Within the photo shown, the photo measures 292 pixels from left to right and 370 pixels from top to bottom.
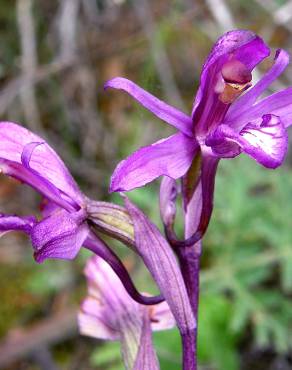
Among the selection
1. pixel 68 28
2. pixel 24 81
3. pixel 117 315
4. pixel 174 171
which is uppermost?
pixel 68 28

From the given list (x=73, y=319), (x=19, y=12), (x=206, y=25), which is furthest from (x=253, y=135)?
(x=206, y=25)

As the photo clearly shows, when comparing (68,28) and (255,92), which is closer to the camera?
(255,92)

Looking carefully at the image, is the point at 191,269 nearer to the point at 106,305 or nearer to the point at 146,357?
the point at 146,357

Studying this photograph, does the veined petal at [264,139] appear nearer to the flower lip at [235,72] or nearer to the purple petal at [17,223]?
the flower lip at [235,72]

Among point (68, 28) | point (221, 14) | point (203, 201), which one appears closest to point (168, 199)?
point (203, 201)

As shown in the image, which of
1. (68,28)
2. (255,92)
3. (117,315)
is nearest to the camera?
(255,92)

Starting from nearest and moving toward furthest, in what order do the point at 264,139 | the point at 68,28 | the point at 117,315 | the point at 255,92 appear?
the point at 264,139
the point at 255,92
the point at 117,315
the point at 68,28

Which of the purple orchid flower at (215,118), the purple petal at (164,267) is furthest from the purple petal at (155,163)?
the purple petal at (164,267)
